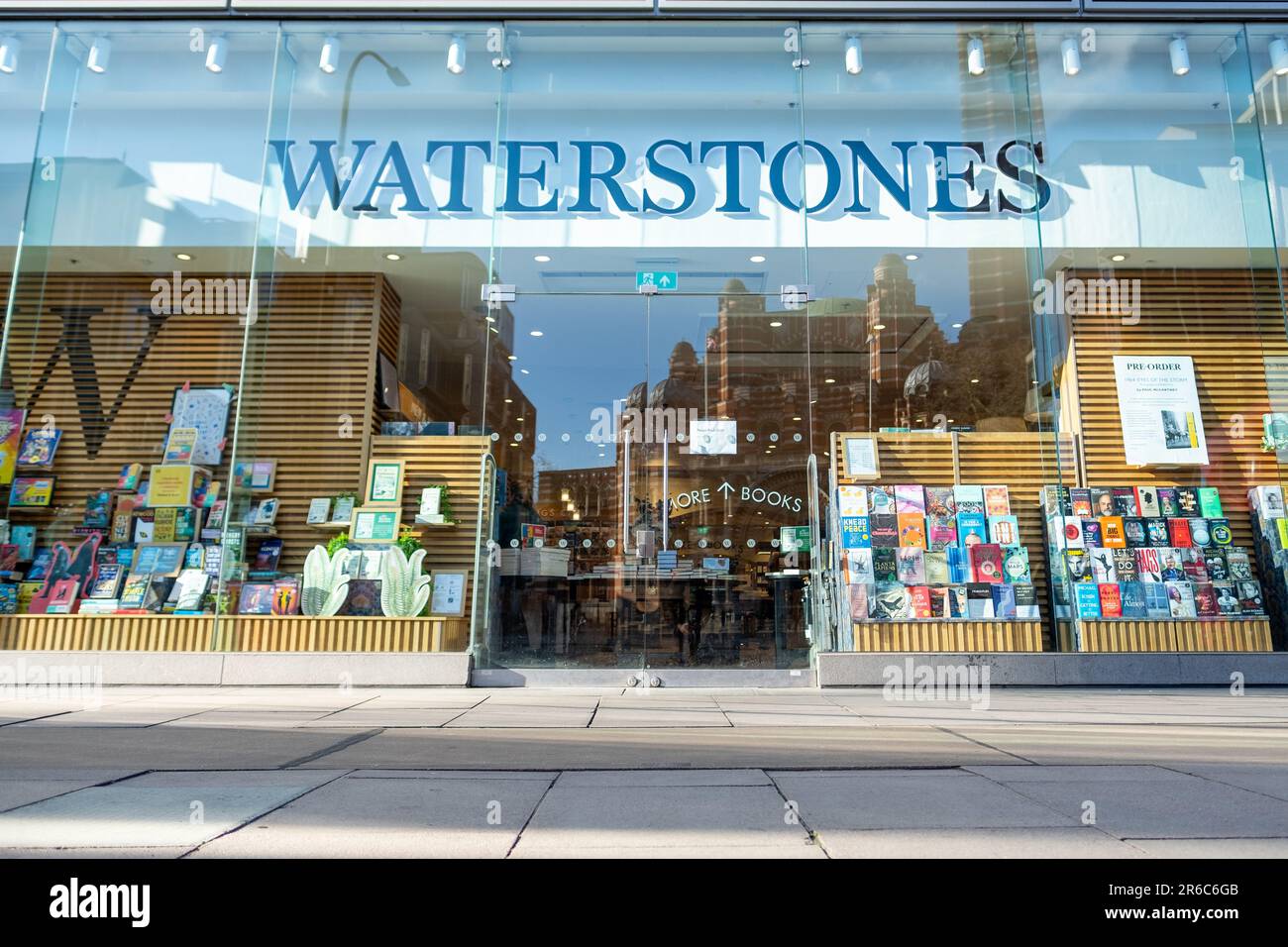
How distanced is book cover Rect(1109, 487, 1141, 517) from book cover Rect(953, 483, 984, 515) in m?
1.23

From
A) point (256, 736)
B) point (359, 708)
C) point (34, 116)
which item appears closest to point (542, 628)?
point (359, 708)

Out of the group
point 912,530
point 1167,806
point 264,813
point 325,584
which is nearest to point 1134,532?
point 912,530

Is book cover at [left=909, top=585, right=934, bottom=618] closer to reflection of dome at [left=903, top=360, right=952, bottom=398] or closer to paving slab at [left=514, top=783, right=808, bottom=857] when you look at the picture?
reflection of dome at [left=903, top=360, right=952, bottom=398]

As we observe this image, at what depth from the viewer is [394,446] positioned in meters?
7.99

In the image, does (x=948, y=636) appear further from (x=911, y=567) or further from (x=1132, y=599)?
(x=1132, y=599)

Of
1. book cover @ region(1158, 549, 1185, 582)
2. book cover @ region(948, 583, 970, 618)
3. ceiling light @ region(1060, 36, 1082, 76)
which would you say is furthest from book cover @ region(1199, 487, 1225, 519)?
ceiling light @ region(1060, 36, 1082, 76)

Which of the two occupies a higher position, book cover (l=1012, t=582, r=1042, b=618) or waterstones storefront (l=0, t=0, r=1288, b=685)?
waterstones storefront (l=0, t=0, r=1288, b=685)

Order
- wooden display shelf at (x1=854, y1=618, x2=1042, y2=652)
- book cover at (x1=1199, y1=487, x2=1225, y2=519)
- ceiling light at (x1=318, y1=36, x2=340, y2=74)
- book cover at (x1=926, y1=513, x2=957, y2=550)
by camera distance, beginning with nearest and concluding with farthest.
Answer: wooden display shelf at (x1=854, y1=618, x2=1042, y2=652) → book cover at (x1=926, y1=513, x2=957, y2=550) → book cover at (x1=1199, y1=487, x2=1225, y2=519) → ceiling light at (x1=318, y1=36, x2=340, y2=74)

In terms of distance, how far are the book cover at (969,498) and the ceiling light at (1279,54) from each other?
482cm

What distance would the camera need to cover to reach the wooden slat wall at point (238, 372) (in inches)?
308

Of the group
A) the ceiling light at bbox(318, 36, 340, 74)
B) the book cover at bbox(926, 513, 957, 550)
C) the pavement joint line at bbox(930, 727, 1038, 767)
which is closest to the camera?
the pavement joint line at bbox(930, 727, 1038, 767)

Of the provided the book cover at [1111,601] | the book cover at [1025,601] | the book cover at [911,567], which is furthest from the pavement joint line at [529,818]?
the book cover at [1111,601]

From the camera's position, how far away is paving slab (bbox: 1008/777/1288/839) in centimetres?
221

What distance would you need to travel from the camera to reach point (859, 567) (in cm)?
707
